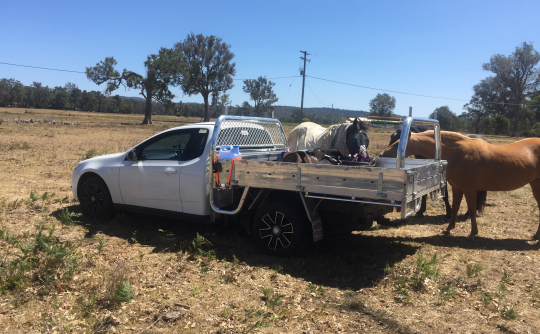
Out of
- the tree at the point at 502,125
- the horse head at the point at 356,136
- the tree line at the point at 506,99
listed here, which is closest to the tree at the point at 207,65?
the tree line at the point at 506,99

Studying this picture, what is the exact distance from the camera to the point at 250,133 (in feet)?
21.0

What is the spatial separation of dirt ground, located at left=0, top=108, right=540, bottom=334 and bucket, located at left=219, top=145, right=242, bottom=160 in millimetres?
1173

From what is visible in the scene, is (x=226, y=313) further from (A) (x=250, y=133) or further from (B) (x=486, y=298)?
(A) (x=250, y=133)

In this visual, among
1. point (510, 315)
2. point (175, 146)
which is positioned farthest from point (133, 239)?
point (510, 315)

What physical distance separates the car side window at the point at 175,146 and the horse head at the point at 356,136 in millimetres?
3355

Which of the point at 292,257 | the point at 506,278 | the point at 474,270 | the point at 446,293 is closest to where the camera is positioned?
the point at 446,293

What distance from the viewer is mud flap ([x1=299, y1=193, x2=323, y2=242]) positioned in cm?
473

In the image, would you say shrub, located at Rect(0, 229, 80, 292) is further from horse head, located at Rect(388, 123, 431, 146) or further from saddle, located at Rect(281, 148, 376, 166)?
horse head, located at Rect(388, 123, 431, 146)

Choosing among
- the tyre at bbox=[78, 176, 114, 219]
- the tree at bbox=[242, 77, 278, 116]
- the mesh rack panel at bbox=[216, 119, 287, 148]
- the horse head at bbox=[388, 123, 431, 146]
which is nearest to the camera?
the mesh rack panel at bbox=[216, 119, 287, 148]

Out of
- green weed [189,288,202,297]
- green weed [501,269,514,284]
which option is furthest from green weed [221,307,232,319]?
green weed [501,269,514,284]

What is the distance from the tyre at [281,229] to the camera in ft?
15.9

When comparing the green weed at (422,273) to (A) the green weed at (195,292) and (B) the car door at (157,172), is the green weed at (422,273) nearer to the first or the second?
(A) the green weed at (195,292)

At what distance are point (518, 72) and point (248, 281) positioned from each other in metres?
68.5

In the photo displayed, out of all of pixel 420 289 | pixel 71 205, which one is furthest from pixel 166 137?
pixel 420 289
